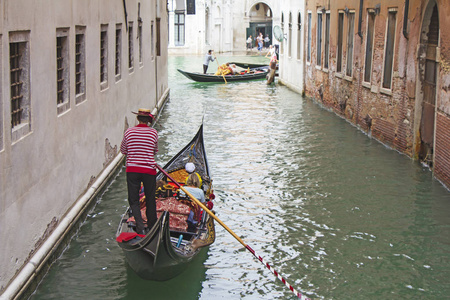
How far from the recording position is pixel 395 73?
11539 millimetres

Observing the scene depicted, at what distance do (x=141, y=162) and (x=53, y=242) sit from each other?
43.4 inches

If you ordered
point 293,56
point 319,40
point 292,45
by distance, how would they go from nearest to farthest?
point 319,40
point 293,56
point 292,45

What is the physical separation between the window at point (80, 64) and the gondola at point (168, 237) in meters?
1.42

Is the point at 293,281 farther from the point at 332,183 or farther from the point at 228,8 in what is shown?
the point at 228,8

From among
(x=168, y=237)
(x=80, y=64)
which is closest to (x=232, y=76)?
(x=80, y=64)

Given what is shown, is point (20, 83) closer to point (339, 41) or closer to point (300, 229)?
point (300, 229)

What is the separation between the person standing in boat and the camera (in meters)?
6.25

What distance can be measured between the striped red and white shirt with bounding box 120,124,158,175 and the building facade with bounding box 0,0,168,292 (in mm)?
770

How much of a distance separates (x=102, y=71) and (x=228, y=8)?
35055 millimetres

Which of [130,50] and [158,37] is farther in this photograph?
[158,37]

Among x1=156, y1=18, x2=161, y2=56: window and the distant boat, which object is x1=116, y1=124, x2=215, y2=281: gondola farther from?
the distant boat

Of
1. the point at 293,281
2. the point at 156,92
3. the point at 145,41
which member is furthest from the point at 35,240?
the point at 156,92

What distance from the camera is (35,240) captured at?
5969 mm

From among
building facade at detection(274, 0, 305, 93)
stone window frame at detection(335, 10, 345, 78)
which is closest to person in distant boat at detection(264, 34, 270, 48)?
building facade at detection(274, 0, 305, 93)
